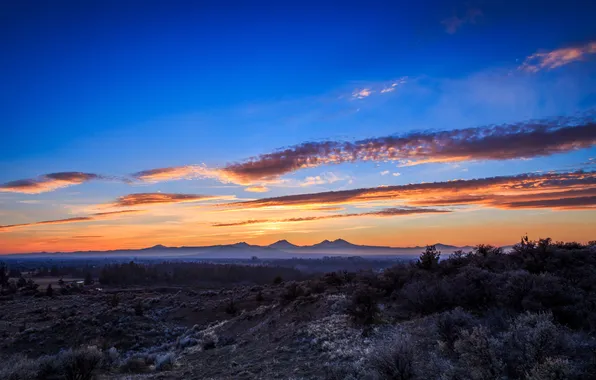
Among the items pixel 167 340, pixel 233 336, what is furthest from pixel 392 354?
pixel 167 340

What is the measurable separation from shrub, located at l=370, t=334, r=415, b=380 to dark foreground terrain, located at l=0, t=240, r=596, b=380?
0.09 feet

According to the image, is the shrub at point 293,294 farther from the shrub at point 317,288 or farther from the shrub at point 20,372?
the shrub at point 20,372

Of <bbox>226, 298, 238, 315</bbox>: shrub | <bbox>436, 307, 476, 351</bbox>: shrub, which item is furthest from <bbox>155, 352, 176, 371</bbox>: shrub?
<bbox>226, 298, 238, 315</bbox>: shrub

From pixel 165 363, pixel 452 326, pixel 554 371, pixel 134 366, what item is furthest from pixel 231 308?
pixel 554 371

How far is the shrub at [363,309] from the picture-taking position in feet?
53.3

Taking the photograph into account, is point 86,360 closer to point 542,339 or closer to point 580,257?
point 542,339

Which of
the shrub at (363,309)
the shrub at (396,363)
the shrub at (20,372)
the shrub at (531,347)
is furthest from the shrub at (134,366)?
the shrub at (531,347)

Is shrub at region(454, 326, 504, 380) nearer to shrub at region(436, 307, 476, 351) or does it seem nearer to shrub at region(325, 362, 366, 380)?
shrub at region(436, 307, 476, 351)

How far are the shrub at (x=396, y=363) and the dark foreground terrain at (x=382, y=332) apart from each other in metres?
0.03

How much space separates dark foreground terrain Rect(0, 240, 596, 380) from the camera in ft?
26.8

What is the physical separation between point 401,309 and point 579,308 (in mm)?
7729

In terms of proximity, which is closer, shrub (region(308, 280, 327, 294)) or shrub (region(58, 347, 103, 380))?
shrub (region(58, 347, 103, 380))

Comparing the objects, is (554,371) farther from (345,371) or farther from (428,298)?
(428,298)

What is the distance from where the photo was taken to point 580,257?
20.1 meters
